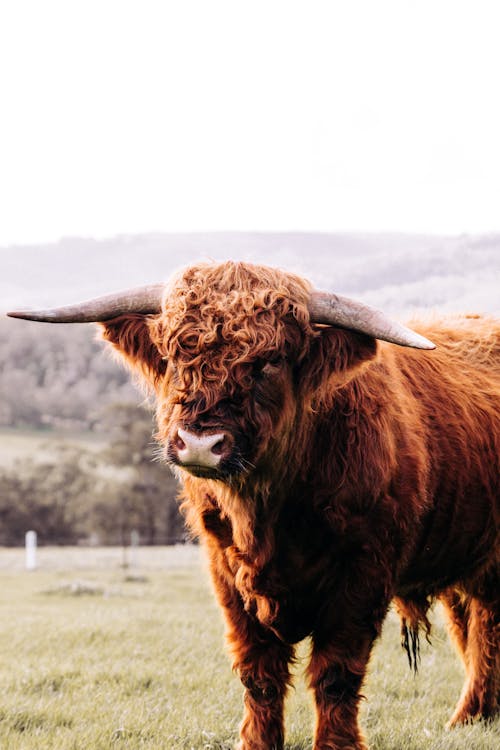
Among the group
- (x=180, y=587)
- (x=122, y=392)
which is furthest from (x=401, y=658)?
(x=122, y=392)

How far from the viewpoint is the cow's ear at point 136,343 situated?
169 inches

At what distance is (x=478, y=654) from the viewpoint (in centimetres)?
588

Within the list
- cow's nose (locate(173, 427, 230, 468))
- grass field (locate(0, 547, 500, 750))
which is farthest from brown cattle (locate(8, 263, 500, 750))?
grass field (locate(0, 547, 500, 750))

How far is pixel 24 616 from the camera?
10.9 metres

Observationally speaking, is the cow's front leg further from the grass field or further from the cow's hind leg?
the cow's hind leg

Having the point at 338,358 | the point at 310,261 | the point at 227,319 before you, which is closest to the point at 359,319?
the point at 338,358

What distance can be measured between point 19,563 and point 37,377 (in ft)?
85.8

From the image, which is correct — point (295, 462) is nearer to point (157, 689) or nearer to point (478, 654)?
point (478, 654)

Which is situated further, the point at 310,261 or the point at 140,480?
the point at 140,480

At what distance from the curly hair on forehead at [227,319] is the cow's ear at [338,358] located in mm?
92

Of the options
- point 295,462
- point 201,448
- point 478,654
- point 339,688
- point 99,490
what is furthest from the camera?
point 99,490

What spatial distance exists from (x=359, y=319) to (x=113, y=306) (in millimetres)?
1129

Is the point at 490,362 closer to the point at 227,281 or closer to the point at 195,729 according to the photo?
the point at 227,281

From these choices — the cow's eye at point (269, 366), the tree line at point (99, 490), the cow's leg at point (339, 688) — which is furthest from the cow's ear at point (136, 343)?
the tree line at point (99, 490)
